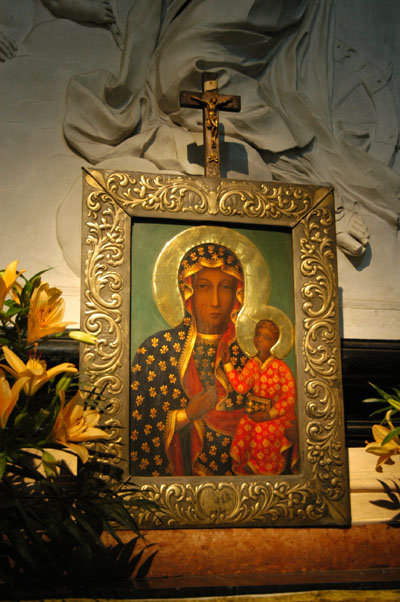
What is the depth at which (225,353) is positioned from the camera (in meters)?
2.22


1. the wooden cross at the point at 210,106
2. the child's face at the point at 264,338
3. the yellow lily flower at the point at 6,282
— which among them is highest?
the wooden cross at the point at 210,106

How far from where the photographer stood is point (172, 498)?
2053 mm

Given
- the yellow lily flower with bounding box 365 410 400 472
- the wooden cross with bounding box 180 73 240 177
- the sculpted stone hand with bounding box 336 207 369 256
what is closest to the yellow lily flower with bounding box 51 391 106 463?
the yellow lily flower with bounding box 365 410 400 472

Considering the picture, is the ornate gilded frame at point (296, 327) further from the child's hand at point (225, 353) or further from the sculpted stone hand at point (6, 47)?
the sculpted stone hand at point (6, 47)

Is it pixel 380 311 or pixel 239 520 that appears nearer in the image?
pixel 239 520

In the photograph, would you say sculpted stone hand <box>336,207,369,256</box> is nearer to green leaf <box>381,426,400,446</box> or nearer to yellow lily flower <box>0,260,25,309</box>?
green leaf <box>381,426,400,446</box>

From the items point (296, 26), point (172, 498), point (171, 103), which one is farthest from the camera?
point (296, 26)

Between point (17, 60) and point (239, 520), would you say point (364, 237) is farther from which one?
point (17, 60)

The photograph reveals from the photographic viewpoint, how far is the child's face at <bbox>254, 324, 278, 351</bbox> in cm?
225

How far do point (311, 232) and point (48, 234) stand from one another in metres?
0.89

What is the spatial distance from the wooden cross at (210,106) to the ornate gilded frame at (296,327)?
96 millimetres

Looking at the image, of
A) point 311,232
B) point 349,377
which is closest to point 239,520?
point 349,377

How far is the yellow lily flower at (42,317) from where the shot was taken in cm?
173

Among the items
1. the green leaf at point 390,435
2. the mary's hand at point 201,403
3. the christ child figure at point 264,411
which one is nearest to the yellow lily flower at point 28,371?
the mary's hand at point 201,403
